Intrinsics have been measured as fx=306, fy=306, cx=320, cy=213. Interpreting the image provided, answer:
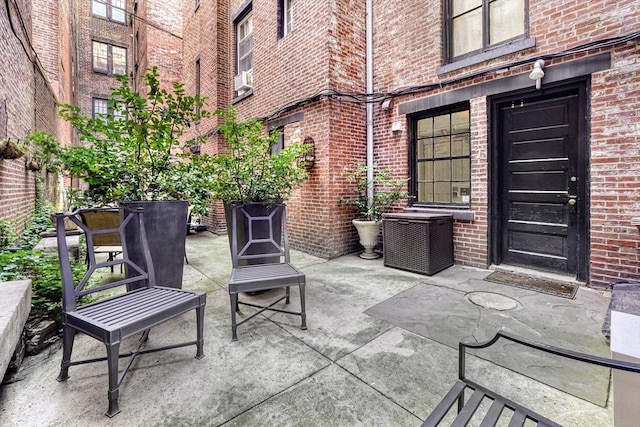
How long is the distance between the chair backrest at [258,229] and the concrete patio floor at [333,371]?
0.53m

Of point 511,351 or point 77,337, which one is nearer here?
point 511,351

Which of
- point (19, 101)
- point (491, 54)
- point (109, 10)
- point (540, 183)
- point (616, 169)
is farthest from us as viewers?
point (109, 10)

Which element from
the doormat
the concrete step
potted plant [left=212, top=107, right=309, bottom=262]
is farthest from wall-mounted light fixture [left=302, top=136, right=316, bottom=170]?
the concrete step

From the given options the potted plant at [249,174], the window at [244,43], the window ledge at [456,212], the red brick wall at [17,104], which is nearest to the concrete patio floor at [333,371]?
the potted plant at [249,174]

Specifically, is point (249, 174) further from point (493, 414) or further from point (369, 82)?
point (369, 82)

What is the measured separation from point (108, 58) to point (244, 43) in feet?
42.3

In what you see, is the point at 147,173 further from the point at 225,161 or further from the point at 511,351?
the point at 511,351

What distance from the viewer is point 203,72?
8.45 meters

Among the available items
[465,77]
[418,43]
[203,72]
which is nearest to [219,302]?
[465,77]

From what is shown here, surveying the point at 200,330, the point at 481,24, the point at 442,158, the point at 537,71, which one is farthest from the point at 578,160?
the point at 200,330

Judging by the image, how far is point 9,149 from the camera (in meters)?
3.14

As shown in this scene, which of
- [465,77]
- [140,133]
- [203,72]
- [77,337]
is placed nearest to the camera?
[77,337]

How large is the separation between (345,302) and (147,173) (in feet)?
7.36

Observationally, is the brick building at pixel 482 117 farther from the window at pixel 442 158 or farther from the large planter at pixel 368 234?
the large planter at pixel 368 234
